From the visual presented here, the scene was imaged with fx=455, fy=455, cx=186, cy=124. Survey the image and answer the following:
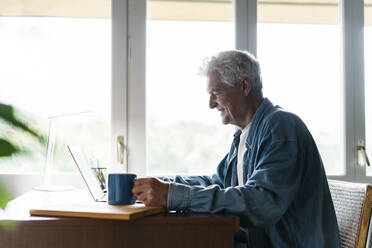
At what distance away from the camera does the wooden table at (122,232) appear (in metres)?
0.95

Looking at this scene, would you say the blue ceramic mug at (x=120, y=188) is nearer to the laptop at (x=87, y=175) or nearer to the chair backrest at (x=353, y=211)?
the laptop at (x=87, y=175)

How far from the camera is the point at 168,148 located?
258 cm

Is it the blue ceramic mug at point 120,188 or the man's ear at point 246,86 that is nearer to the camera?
the blue ceramic mug at point 120,188

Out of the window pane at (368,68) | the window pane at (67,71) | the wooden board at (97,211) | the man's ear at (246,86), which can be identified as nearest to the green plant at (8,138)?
the wooden board at (97,211)

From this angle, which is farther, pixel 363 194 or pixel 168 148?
pixel 168 148

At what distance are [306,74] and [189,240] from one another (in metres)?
1.92

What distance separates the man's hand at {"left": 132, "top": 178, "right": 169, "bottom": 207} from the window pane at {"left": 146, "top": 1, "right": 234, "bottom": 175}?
1.46 m

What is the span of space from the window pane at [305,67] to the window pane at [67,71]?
93 cm

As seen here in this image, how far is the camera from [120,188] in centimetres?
112

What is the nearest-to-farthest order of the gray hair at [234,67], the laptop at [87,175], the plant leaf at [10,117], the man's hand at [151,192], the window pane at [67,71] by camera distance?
the plant leaf at [10,117] < the man's hand at [151,192] < the laptop at [87,175] < the gray hair at [234,67] < the window pane at [67,71]

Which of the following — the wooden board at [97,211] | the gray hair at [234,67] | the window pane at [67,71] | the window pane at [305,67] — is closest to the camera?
the wooden board at [97,211]

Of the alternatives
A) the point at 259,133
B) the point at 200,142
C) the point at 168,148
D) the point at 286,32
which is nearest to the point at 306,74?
the point at 286,32

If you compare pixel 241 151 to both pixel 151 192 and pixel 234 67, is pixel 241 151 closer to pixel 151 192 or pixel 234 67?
pixel 234 67

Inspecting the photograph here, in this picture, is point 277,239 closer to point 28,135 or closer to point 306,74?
point 28,135
